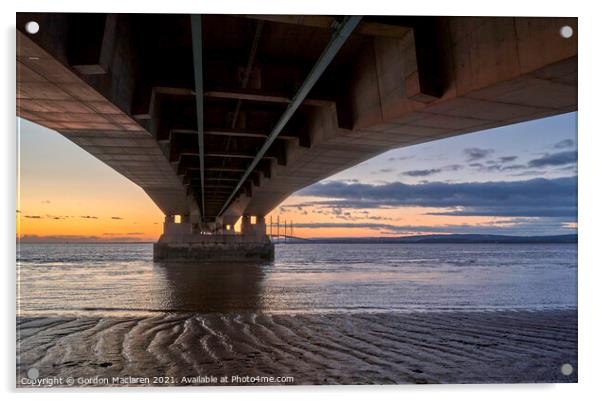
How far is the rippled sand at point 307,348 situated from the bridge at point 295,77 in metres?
4.01

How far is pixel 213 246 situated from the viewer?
49.9 m

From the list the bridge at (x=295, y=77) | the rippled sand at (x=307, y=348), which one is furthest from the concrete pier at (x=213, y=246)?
the rippled sand at (x=307, y=348)

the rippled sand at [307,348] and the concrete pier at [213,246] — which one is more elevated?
the rippled sand at [307,348]

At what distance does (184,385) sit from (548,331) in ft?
27.1

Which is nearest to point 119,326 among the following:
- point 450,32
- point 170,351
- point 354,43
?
point 170,351

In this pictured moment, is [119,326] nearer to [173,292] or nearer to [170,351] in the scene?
[170,351]

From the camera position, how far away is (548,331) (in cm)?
1050

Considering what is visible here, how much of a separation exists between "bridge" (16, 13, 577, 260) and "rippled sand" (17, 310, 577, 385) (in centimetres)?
401

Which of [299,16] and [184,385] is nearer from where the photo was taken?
[299,16]

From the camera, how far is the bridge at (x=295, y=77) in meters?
5.73

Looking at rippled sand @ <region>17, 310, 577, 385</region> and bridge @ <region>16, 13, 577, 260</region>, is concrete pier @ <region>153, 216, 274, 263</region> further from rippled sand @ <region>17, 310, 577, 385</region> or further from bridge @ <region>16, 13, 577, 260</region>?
rippled sand @ <region>17, 310, 577, 385</region>

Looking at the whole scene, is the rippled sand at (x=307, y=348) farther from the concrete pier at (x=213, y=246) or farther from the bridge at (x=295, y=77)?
the concrete pier at (x=213, y=246)

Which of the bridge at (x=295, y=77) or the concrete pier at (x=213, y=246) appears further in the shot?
the concrete pier at (x=213, y=246)

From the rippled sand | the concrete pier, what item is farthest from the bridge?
the concrete pier
